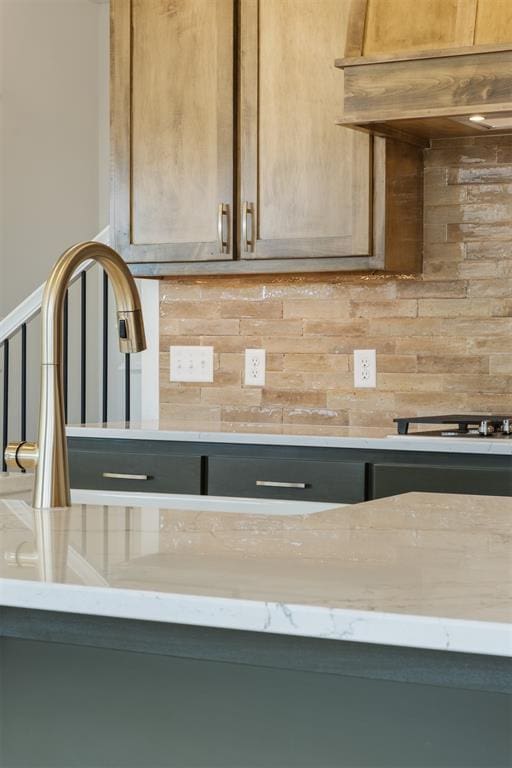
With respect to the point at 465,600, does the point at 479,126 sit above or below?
above

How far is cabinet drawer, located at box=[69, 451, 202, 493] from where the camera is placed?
11.0 ft

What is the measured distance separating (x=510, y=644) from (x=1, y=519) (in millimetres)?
854

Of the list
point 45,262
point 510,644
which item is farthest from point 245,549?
point 45,262

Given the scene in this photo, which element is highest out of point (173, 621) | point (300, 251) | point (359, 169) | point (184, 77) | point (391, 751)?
point (184, 77)

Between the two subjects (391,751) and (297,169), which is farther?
(297,169)

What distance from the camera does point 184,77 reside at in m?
3.77

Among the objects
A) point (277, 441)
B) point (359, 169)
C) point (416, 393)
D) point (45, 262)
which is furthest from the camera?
point (45, 262)

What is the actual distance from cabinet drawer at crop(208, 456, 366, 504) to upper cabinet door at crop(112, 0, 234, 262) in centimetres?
76

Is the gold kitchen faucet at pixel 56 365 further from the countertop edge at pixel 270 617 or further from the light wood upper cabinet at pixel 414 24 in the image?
the light wood upper cabinet at pixel 414 24

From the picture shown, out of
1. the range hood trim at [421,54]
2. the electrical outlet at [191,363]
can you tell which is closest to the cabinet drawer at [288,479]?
the electrical outlet at [191,363]

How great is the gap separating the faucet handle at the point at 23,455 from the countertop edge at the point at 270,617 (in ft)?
1.78

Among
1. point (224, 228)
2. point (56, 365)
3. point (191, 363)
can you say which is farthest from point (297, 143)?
point (56, 365)

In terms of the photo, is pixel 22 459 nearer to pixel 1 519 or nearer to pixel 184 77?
pixel 1 519

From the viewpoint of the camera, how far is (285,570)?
116 centimetres
